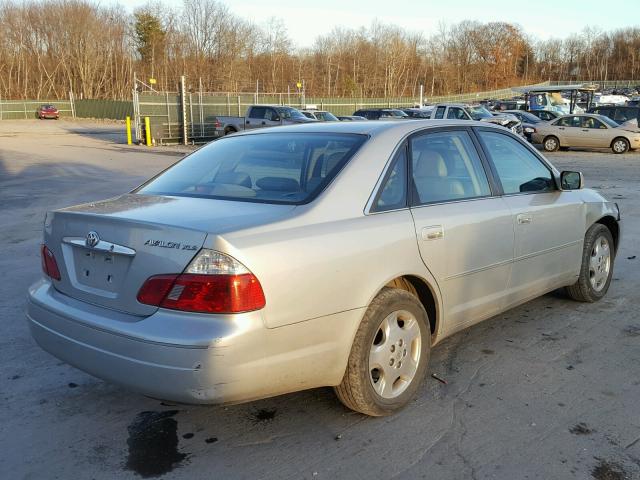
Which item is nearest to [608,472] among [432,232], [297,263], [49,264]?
[432,232]

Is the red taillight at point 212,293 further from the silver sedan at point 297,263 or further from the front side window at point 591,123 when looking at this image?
the front side window at point 591,123

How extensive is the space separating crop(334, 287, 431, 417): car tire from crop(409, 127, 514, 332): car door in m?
0.30

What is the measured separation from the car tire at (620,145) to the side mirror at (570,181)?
69.7 feet

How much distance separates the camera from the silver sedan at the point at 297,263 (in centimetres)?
275

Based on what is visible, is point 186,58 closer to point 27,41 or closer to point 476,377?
point 27,41

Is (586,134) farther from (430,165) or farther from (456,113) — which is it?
(430,165)

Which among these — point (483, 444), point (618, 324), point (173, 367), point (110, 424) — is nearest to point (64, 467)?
point (110, 424)

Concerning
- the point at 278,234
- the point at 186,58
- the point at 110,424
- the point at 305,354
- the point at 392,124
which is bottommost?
the point at 110,424

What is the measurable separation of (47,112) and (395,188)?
211 ft

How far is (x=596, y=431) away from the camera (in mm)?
3318

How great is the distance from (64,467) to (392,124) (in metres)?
2.64

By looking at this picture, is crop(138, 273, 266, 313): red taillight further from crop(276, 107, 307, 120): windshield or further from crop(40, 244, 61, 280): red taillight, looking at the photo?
crop(276, 107, 307, 120): windshield

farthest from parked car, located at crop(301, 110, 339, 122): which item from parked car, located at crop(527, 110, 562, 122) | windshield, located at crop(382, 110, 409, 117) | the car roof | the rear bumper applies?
the rear bumper

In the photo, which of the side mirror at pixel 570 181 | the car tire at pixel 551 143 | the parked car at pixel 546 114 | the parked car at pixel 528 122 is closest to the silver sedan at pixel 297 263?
the side mirror at pixel 570 181
